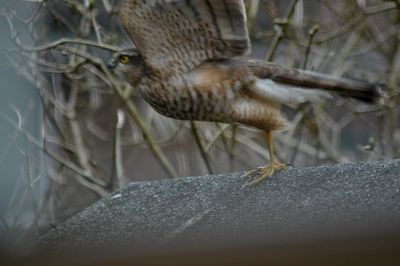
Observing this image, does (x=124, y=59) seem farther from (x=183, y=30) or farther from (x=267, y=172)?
(x=267, y=172)

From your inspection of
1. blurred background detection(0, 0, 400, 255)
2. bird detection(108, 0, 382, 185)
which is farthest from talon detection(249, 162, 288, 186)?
blurred background detection(0, 0, 400, 255)

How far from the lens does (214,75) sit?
295 cm

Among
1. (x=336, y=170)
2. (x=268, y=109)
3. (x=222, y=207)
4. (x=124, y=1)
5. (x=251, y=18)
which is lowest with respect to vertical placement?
(x=222, y=207)

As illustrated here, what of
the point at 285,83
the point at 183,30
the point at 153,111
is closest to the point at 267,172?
the point at 285,83

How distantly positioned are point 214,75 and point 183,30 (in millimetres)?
208

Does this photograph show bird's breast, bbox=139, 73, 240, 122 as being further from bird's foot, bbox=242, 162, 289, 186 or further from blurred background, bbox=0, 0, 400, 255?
blurred background, bbox=0, 0, 400, 255

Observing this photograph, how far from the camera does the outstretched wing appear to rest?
2.75 metres

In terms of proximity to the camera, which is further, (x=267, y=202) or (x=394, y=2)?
(x=394, y=2)

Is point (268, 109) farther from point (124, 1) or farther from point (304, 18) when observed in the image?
point (304, 18)

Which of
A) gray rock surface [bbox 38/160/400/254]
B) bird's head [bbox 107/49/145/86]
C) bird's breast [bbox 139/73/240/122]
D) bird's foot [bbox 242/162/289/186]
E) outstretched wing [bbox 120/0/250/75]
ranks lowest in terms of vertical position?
gray rock surface [bbox 38/160/400/254]

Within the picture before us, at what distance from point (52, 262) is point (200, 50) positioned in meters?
1.93

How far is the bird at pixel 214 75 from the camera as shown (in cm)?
283

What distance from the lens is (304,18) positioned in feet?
17.6

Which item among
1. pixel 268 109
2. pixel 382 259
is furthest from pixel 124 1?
pixel 382 259
